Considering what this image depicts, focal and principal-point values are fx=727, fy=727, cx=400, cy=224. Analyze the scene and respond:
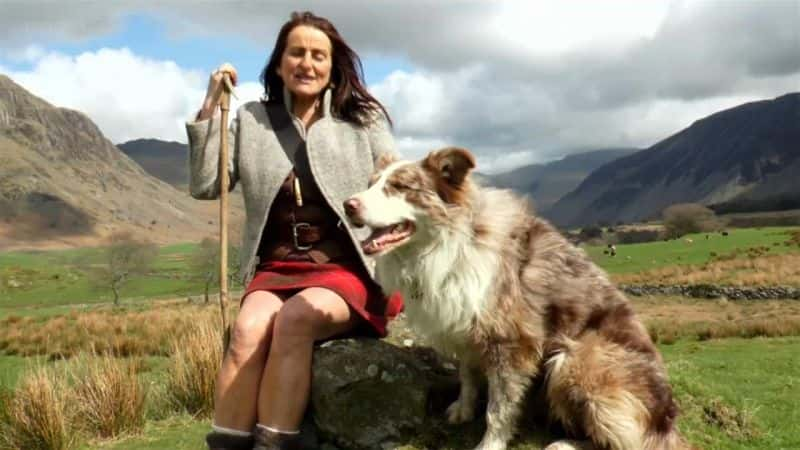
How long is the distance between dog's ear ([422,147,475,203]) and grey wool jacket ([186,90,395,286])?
0.98 metres

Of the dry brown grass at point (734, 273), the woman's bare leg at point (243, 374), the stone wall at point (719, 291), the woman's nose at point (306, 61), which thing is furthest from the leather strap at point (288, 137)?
the dry brown grass at point (734, 273)

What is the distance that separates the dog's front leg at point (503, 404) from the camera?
456 centimetres

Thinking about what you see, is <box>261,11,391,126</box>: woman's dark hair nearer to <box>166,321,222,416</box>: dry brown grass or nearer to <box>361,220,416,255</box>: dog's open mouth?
<box>361,220,416,255</box>: dog's open mouth

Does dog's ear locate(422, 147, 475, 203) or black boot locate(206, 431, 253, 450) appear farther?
black boot locate(206, 431, 253, 450)

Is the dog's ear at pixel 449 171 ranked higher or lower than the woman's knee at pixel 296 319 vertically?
higher

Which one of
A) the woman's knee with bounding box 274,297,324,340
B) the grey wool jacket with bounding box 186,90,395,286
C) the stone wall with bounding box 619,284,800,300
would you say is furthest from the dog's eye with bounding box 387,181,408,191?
the stone wall with bounding box 619,284,800,300

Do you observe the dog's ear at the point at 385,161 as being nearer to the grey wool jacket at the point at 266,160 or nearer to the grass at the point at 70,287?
the grey wool jacket at the point at 266,160

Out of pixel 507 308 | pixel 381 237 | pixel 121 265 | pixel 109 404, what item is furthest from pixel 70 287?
pixel 507 308

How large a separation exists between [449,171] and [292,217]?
142 centimetres

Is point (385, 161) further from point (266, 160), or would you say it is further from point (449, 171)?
point (266, 160)

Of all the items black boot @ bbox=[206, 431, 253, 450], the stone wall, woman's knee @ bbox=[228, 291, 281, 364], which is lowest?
the stone wall

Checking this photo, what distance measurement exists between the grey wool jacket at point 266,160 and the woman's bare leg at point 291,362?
59 centimetres

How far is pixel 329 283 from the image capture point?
5.21 meters

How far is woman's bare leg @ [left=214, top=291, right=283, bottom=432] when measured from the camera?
16.2 feet
